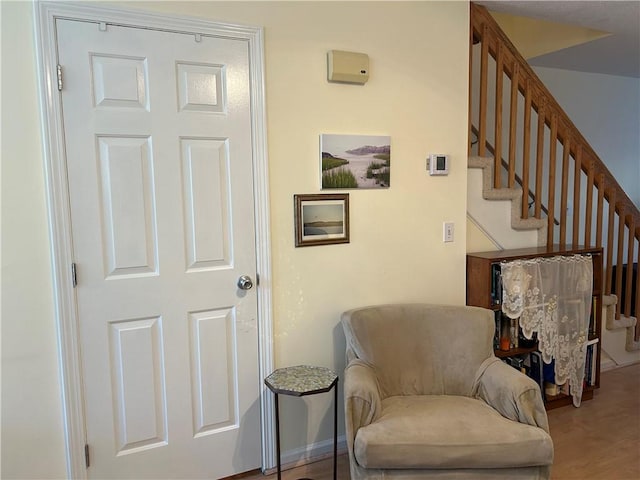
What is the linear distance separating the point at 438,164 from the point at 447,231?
15.3 inches

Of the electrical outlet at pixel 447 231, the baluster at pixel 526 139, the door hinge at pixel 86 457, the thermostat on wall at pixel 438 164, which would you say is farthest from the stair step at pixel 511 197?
the door hinge at pixel 86 457

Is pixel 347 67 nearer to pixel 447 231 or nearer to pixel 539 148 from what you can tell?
pixel 447 231

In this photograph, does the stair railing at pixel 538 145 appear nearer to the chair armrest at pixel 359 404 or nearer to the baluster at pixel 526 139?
the baluster at pixel 526 139

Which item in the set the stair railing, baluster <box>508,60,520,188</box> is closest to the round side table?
the stair railing

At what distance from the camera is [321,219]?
2289 mm

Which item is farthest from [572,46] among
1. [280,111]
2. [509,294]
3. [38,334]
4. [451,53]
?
[38,334]

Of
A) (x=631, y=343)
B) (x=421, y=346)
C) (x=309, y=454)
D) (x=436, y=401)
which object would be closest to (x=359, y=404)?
(x=436, y=401)

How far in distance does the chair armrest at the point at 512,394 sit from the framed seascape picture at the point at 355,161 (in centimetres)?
107

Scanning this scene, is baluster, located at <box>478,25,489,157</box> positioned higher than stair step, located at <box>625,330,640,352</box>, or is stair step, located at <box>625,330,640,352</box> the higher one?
baluster, located at <box>478,25,489,157</box>

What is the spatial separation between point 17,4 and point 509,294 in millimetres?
2654

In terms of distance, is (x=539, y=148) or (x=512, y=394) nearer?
(x=512, y=394)

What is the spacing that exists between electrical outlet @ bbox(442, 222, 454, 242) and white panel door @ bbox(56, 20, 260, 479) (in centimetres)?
113

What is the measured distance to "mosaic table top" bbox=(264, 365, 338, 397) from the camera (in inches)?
76.3

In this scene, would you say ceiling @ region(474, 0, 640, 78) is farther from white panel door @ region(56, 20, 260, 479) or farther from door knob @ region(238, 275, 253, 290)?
door knob @ region(238, 275, 253, 290)
